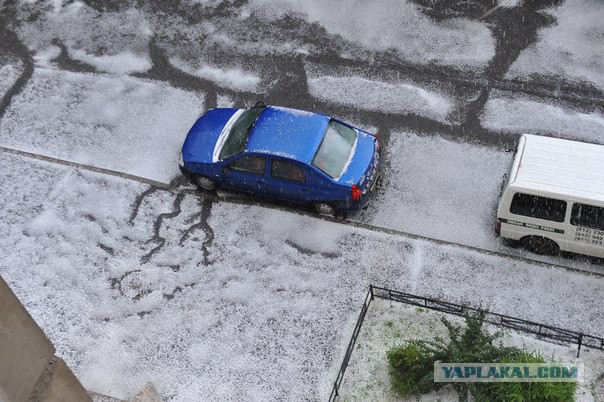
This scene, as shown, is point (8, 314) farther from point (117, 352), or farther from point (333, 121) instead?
point (333, 121)

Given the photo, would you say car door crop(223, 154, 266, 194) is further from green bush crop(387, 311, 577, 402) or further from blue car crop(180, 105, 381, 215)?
green bush crop(387, 311, 577, 402)

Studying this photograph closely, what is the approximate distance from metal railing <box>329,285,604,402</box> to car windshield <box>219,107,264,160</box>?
362 centimetres

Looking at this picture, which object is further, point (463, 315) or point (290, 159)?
point (290, 159)

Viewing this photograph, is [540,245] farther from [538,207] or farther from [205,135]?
[205,135]

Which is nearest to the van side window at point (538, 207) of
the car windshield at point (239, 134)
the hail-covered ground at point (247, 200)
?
the hail-covered ground at point (247, 200)

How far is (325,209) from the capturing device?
1288 centimetres

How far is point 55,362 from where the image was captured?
426 cm

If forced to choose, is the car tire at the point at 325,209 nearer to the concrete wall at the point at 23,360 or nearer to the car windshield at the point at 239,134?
the car windshield at the point at 239,134

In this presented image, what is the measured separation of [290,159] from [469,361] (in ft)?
15.2

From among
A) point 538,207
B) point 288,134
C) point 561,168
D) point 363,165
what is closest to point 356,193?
point 363,165

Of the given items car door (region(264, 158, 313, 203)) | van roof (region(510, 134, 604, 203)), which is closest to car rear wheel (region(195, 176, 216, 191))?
car door (region(264, 158, 313, 203))

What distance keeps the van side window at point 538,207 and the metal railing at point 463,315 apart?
1.80m

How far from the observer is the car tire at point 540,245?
39.2ft

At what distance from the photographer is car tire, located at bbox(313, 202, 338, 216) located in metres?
12.8
